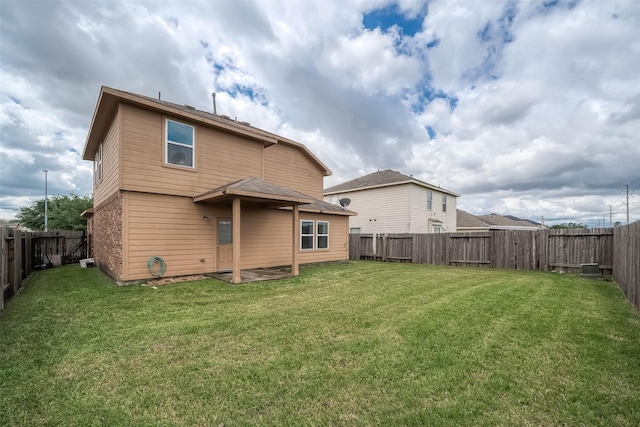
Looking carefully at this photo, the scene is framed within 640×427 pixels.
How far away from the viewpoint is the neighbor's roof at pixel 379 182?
21184mm

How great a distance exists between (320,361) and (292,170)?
36.8ft

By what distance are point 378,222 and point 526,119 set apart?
11.2m

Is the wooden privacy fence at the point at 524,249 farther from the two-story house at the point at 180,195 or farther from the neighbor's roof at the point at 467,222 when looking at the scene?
the neighbor's roof at the point at 467,222

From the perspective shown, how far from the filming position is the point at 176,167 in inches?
353

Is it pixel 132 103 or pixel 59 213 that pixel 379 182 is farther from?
pixel 59 213

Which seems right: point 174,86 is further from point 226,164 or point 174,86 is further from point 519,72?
point 519,72

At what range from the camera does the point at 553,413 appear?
93.0 inches

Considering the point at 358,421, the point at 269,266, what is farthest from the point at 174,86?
the point at 358,421

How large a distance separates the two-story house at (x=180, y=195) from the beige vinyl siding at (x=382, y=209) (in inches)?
446

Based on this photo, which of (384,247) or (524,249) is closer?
(524,249)

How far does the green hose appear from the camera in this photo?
8.34 metres

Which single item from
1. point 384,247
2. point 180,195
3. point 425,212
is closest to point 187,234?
point 180,195

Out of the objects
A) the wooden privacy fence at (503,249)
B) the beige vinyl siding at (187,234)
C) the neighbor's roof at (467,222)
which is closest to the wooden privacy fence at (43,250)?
the beige vinyl siding at (187,234)

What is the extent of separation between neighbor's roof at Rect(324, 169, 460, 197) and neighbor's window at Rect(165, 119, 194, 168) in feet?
50.0
